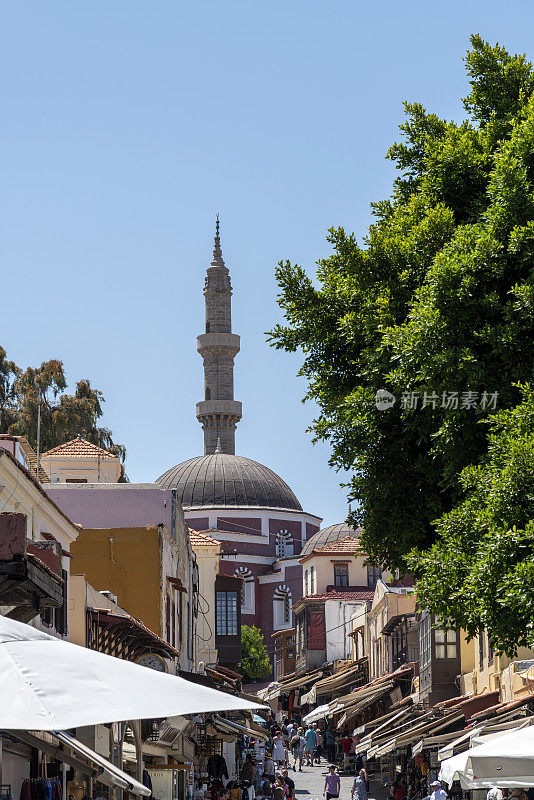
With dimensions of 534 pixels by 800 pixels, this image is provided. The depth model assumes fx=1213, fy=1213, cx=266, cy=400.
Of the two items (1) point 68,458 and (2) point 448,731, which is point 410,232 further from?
(1) point 68,458

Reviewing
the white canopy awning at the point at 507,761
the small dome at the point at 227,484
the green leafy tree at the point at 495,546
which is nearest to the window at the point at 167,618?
the green leafy tree at the point at 495,546

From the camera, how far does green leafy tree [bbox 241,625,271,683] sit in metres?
70.9

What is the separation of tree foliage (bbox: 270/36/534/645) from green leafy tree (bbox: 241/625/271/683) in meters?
59.1

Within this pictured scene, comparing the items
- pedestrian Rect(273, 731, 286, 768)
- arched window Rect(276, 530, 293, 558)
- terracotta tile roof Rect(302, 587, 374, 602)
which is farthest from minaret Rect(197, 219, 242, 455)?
pedestrian Rect(273, 731, 286, 768)

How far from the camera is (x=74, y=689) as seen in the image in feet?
18.8

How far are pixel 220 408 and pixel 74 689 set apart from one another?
259ft

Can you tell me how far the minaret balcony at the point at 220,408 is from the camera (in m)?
84.2

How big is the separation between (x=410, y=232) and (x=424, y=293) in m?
0.99

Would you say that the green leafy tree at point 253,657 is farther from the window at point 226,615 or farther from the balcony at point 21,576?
the balcony at point 21,576

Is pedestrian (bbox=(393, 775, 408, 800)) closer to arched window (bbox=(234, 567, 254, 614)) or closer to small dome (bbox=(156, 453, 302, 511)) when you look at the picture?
arched window (bbox=(234, 567, 254, 614))

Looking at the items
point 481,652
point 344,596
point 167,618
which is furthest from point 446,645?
point 344,596

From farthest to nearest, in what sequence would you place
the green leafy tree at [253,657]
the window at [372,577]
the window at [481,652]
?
the green leafy tree at [253,657], the window at [372,577], the window at [481,652]

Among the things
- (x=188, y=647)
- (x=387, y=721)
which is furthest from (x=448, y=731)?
(x=188, y=647)

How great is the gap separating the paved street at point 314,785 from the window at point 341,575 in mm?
31026
